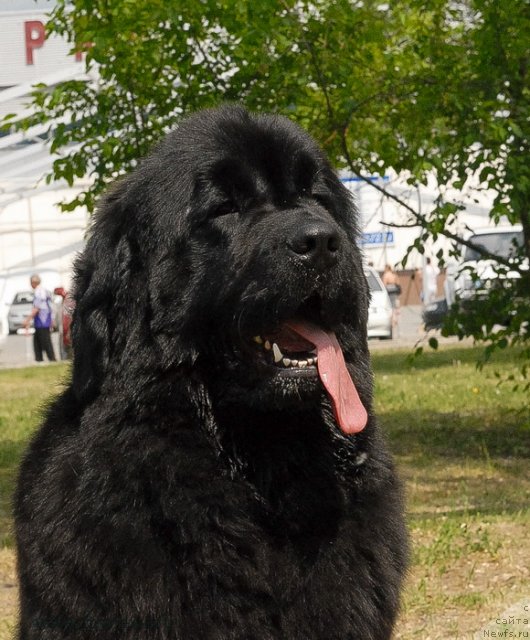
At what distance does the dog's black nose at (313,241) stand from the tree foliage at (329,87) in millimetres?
4393

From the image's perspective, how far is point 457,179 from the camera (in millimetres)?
7715

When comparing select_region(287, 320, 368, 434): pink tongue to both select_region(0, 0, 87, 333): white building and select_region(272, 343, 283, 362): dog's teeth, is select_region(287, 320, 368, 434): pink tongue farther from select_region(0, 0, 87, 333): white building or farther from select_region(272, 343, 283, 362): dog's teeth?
select_region(0, 0, 87, 333): white building

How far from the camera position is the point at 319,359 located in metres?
2.98

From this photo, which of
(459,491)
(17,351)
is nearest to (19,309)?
(17,351)

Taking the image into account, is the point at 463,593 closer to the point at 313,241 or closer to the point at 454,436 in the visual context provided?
the point at 313,241

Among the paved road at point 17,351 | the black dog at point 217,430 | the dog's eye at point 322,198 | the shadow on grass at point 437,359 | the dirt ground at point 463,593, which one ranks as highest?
the dog's eye at point 322,198

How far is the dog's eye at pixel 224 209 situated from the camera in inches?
121

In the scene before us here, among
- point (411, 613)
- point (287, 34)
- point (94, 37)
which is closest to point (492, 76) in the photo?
point (287, 34)

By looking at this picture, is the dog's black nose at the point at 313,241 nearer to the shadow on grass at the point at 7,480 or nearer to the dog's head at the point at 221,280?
the dog's head at the point at 221,280

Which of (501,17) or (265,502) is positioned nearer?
(265,502)

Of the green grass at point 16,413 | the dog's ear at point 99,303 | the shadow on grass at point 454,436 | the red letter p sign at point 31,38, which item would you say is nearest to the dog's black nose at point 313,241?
the dog's ear at point 99,303

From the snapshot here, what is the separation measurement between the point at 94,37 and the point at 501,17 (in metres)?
2.75

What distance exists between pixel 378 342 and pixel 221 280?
20777 millimetres

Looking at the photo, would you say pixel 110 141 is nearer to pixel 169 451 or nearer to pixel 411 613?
pixel 411 613
